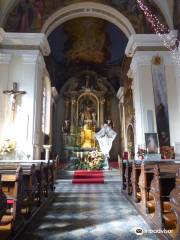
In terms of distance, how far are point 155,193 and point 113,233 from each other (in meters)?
0.72

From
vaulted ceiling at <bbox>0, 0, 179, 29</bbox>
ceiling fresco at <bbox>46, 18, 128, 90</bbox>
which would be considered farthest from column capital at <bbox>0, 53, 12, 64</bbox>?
ceiling fresco at <bbox>46, 18, 128, 90</bbox>

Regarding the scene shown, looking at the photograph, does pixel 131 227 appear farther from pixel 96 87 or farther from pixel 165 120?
pixel 96 87

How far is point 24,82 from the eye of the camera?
32.2ft

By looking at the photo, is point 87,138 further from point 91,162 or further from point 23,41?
point 23,41

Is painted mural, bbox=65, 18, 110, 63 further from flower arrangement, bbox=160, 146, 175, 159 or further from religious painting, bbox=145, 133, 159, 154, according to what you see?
flower arrangement, bbox=160, 146, 175, 159

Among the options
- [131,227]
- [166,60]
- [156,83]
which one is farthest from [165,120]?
[131,227]

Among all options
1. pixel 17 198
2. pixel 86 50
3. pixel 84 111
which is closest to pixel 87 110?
pixel 84 111

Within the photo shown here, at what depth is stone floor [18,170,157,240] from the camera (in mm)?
2801

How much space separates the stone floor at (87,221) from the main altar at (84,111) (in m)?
10.6

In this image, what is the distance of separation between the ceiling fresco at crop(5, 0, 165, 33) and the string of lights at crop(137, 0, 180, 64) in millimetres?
252

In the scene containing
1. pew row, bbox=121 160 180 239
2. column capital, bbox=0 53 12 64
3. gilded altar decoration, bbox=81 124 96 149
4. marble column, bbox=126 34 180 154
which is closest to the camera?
pew row, bbox=121 160 180 239

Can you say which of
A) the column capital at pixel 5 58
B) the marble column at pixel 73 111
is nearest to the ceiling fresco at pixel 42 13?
the column capital at pixel 5 58

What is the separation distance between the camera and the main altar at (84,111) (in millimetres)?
15852

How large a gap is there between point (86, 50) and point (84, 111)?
4523 millimetres
